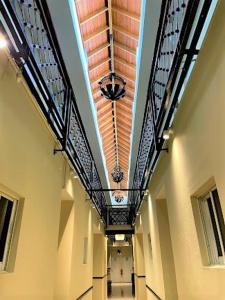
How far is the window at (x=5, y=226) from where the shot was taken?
5.91ft

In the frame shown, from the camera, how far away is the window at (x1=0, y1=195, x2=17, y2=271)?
5.91 ft

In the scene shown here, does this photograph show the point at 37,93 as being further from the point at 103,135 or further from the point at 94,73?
the point at 103,135

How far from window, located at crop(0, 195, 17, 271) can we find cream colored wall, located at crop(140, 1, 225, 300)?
1.52 meters

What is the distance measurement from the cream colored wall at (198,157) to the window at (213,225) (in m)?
0.10

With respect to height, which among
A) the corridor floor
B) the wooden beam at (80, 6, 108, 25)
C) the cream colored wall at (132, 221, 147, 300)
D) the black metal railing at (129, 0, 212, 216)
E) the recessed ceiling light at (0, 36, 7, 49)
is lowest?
the corridor floor

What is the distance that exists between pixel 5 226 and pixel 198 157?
1602mm

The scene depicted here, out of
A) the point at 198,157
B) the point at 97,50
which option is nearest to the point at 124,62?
the point at 97,50

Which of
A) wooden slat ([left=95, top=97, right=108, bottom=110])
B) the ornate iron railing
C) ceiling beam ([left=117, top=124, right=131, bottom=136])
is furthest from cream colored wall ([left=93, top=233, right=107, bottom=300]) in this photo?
the ornate iron railing

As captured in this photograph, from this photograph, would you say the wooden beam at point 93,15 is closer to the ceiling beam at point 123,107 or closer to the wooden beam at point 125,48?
the wooden beam at point 125,48

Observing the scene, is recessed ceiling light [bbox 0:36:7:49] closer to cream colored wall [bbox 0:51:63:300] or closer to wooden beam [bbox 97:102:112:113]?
cream colored wall [bbox 0:51:63:300]

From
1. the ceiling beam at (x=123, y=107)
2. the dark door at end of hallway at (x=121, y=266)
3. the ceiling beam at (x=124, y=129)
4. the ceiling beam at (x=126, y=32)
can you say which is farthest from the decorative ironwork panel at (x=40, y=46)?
the dark door at end of hallway at (x=121, y=266)

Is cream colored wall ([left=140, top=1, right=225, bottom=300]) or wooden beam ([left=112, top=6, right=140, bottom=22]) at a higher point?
wooden beam ([left=112, top=6, right=140, bottom=22])

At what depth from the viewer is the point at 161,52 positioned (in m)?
3.07

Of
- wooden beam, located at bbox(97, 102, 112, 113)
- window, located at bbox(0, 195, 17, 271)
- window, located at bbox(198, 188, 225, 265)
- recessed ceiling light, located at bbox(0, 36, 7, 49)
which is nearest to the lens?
recessed ceiling light, located at bbox(0, 36, 7, 49)
